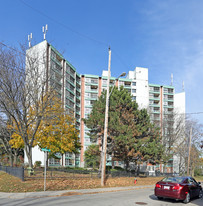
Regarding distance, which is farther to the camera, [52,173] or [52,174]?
[52,173]

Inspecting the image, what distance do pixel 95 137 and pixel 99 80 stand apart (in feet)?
159

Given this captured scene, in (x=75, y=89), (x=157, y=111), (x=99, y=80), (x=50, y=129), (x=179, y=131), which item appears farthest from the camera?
(x=157, y=111)

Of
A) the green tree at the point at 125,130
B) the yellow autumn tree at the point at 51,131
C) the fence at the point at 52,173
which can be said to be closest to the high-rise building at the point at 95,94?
the green tree at the point at 125,130

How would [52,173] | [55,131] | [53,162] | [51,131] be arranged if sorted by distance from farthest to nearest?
1. [53,162]
2. [55,131]
3. [51,131]
4. [52,173]

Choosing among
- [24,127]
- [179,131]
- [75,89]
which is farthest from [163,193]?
[75,89]

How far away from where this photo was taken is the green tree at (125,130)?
3091 centimetres

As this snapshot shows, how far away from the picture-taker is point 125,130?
30.7m

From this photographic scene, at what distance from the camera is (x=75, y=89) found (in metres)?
75.2

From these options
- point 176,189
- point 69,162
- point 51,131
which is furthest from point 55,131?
point 69,162

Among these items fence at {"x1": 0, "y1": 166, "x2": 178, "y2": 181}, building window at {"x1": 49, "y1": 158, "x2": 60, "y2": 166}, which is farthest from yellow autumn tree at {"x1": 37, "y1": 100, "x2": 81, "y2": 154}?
building window at {"x1": 49, "y1": 158, "x2": 60, "y2": 166}

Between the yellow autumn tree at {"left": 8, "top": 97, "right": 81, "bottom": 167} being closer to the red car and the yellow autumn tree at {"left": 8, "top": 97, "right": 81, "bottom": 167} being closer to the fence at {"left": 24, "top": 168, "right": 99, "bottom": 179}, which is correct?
the fence at {"left": 24, "top": 168, "right": 99, "bottom": 179}

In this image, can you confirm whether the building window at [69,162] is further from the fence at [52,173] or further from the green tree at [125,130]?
the fence at [52,173]

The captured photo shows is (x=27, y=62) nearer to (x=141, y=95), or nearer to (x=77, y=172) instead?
(x=77, y=172)

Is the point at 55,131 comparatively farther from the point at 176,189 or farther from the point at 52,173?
the point at 176,189
